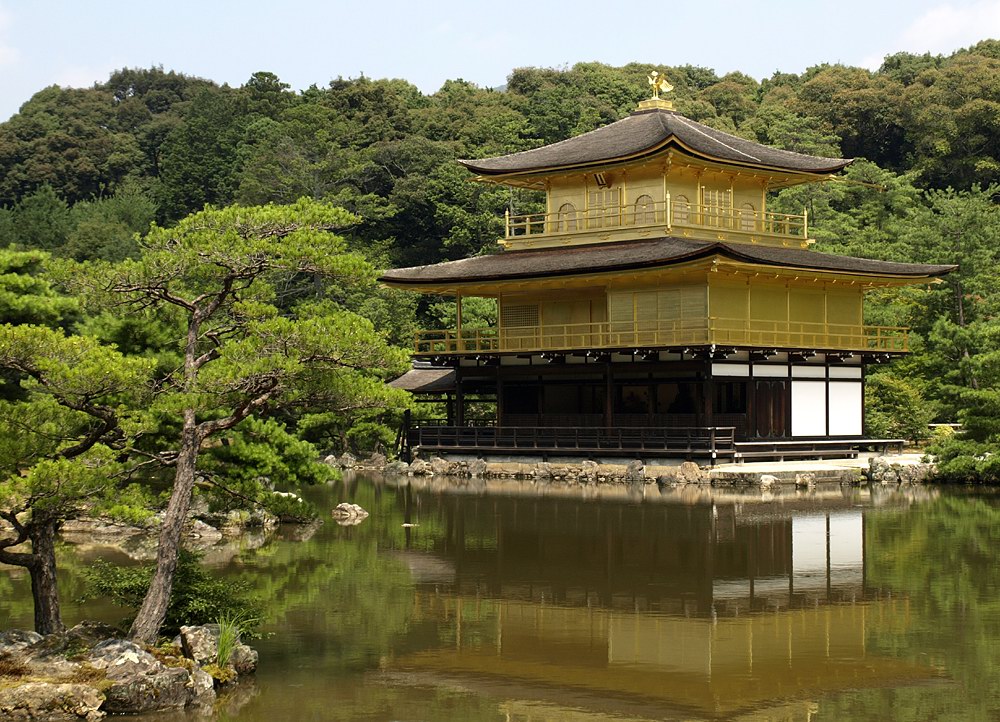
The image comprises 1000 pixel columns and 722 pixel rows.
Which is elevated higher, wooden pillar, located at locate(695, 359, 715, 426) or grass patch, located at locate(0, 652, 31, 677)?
wooden pillar, located at locate(695, 359, 715, 426)

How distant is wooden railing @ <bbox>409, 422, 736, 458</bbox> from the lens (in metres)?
38.5

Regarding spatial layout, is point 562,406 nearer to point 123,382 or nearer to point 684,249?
point 684,249

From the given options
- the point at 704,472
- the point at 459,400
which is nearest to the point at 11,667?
the point at 704,472

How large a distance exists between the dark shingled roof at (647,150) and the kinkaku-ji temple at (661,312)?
106mm

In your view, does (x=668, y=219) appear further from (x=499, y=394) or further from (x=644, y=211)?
Answer: (x=499, y=394)

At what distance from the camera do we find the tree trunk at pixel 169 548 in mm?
13891

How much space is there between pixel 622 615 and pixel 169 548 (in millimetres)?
5969

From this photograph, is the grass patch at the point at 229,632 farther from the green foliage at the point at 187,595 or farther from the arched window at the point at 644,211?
the arched window at the point at 644,211

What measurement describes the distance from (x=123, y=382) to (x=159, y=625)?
2471 millimetres

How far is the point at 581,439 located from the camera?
1626 inches

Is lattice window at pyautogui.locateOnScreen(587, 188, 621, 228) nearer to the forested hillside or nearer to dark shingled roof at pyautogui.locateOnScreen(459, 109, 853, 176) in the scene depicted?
dark shingled roof at pyautogui.locateOnScreen(459, 109, 853, 176)

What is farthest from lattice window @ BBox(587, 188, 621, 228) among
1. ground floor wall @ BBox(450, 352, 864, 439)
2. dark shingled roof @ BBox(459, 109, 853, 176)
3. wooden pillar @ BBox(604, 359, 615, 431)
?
wooden pillar @ BBox(604, 359, 615, 431)

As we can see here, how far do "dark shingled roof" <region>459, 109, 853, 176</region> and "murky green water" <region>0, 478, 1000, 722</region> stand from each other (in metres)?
18.0

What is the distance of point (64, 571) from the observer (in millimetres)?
21328
